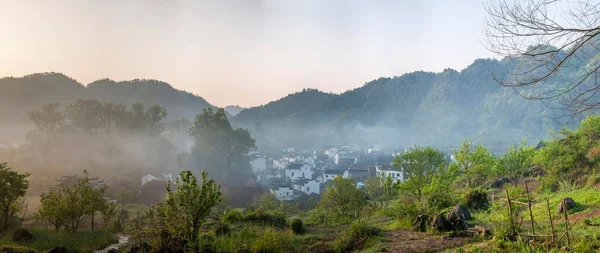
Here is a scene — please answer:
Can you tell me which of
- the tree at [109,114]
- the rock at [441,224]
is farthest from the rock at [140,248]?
the tree at [109,114]

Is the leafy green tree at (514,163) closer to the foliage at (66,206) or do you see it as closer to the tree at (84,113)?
the foliage at (66,206)

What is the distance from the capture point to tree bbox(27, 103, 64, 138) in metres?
52.3

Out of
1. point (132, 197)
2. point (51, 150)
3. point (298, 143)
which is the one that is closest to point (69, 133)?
point (51, 150)

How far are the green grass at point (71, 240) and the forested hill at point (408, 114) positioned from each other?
320 feet

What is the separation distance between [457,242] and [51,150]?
6263 cm

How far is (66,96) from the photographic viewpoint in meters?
101

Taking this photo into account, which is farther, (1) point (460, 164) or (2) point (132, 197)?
(2) point (132, 197)

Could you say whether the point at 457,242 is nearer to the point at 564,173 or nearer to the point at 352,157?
the point at 564,173

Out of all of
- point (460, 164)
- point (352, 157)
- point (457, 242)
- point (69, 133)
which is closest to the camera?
point (457, 242)

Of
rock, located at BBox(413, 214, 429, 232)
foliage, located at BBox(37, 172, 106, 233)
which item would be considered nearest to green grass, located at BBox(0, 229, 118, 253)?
foliage, located at BBox(37, 172, 106, 233)

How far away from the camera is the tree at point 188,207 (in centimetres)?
755

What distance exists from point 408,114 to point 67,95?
421 feet

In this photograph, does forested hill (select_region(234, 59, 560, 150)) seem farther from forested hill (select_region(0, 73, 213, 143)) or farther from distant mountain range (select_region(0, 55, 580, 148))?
forested hill (select_region(0, 73, 213, 143))

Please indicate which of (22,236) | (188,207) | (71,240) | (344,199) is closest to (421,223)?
(344,199)
